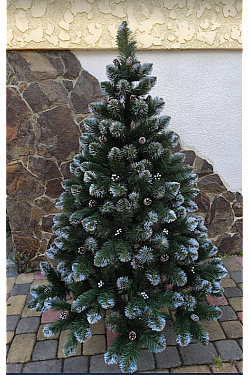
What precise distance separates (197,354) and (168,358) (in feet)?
0.71

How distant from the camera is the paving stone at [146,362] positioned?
1967 millimetres

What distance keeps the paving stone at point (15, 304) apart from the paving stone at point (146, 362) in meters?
1.15

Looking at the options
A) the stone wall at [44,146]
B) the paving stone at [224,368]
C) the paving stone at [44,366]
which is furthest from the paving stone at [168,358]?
the stone wall at [44,146]

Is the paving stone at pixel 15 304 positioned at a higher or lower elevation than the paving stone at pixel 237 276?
lower

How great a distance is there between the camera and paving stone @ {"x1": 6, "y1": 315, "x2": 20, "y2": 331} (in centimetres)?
233

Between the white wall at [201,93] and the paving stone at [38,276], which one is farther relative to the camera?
the paving stone at [38,276]

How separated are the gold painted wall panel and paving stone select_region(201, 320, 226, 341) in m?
2.38

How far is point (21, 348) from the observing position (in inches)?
84.6

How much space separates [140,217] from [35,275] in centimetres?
176

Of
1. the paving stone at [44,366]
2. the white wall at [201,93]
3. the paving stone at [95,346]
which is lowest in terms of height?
the paving stone at [44,366]

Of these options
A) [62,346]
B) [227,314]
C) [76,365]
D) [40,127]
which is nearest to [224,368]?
[227,314]

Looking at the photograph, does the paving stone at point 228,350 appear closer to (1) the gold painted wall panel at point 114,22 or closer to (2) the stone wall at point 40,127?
(2) the stone wall at point 40,127

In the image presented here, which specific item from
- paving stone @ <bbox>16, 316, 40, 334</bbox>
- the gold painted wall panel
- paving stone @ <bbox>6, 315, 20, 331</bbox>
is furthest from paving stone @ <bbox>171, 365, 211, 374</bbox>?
the gold painted wall panel

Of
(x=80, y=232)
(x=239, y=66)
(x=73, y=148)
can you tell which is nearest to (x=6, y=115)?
(x=73, y=148)
